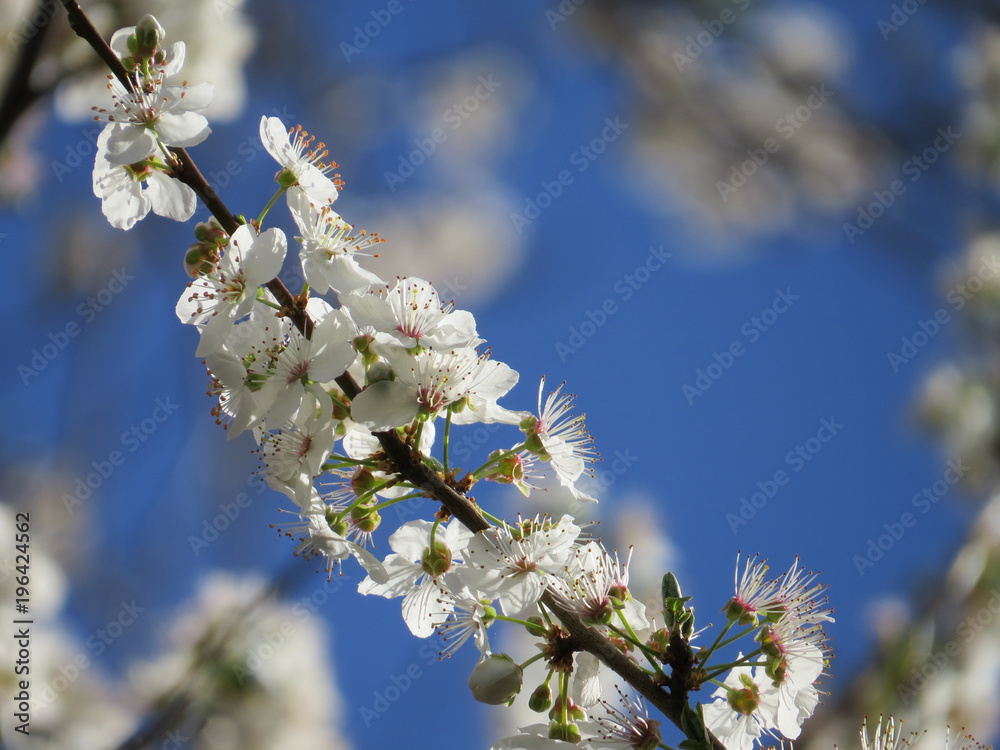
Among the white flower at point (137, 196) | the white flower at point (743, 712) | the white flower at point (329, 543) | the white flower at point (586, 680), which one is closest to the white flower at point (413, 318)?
the white flower at point (329, 543)

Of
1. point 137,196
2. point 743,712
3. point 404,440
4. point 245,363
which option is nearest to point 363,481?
point 404,440

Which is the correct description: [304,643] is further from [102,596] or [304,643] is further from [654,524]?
[654,524]

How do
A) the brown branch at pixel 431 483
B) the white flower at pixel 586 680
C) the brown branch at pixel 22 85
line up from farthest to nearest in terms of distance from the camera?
the brown branch at pixel 22 85 → the white flower at pixel 586 680 → the brown branch at pixel 431 483

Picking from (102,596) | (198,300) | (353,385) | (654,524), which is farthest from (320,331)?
(654,524)

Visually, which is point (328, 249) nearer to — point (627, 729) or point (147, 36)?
point (147, 36)

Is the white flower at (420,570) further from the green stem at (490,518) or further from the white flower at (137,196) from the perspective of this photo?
the white flower at (137,196)

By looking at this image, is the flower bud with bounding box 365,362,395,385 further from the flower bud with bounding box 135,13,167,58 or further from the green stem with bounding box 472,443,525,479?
the flower bud with bounding box 135,13,167,58

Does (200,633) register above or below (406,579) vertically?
below
